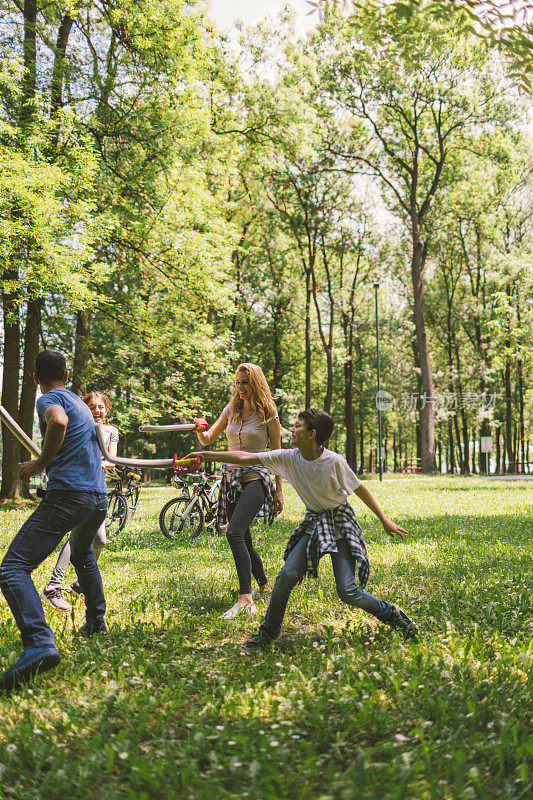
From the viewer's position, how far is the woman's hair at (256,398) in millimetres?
5859

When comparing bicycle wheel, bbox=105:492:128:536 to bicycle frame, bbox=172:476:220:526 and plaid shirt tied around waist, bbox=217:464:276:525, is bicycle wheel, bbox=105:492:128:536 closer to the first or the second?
bicycle frame, bbox=172:476:220:526

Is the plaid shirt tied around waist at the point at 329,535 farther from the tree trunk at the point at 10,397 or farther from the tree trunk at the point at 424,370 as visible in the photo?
the tree trunk at the point at 424,370

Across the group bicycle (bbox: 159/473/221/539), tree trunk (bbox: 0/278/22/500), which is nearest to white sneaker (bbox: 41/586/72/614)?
bicycle (bbox: 159/473/221/539)

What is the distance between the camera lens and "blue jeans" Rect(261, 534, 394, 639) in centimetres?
432

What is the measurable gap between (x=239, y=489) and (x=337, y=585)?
1.63 meters

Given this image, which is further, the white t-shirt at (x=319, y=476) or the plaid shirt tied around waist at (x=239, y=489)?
the plaid shirt tied around waist at (x=239, y=489)

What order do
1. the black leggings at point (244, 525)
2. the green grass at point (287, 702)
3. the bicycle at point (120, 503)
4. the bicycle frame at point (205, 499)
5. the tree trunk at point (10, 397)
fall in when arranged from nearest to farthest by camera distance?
the green grass at point (287, 702) → the black leggings at point (244, 525) → the bicycle frame at point (205, 499) → the bicycle at point (120, 503) → the tree trunk at point (10, 397)

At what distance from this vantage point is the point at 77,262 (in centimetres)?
1422

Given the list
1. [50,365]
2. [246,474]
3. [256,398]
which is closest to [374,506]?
[246,474]

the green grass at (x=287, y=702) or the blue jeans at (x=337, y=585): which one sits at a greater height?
the blue jeans at (x=337, y=585)

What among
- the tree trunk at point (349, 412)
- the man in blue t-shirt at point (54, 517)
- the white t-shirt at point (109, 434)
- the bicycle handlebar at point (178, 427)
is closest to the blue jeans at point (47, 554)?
the man in blue t-shirt at point (54, 517)

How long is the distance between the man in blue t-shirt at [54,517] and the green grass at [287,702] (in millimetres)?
223

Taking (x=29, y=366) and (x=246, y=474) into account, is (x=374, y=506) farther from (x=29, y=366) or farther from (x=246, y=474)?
(x=29, y=366)

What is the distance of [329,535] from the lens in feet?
14.3
